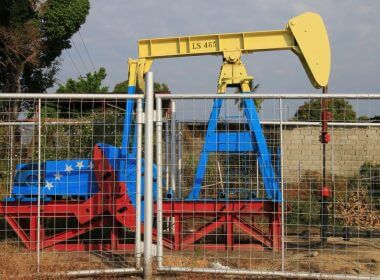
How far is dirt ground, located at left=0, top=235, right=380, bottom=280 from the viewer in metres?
6.13

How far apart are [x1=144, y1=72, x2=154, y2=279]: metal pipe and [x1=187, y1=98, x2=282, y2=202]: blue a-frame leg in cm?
180

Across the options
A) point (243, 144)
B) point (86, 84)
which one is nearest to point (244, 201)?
point (243, 144)

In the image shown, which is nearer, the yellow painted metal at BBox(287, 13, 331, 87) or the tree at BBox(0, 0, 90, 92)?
the yellow painted metal at BBox(287, 13, 331, 87)

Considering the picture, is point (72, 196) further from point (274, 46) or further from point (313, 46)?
point (313, 46)

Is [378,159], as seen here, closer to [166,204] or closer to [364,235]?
[364,235]

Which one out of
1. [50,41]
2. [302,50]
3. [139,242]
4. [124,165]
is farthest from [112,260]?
[50,41]

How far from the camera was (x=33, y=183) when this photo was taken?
7.57 metres

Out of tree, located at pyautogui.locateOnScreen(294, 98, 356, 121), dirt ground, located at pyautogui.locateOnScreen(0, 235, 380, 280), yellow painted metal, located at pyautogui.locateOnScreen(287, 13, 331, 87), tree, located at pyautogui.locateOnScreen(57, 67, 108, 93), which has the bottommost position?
dirt ground, located at pyautogui.locateOnScreen(0, 235, 380, 280)

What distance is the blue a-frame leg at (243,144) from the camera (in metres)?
7.81

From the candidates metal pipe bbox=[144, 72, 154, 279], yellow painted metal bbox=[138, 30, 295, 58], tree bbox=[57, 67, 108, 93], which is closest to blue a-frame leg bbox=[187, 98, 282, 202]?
yellow painted metal bbox=[138, 30, 295, 58]

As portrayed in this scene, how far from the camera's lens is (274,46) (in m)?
8.91

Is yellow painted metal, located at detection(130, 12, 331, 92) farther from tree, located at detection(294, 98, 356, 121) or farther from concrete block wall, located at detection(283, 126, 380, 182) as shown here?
concrete block wall, located at detection(283, 126, 380, 182)

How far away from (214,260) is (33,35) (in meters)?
15.5

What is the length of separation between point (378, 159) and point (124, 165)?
4777mm
